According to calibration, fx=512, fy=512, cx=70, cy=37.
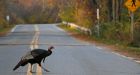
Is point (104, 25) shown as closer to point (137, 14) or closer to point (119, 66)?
point (137, 14)

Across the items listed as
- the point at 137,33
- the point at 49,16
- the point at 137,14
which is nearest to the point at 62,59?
the point at 137,33

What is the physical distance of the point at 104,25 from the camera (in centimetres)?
4375

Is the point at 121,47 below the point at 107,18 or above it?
below

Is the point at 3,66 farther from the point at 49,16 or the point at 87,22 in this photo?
the point at 49,16

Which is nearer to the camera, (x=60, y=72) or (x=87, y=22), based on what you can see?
(x=60, y=72)

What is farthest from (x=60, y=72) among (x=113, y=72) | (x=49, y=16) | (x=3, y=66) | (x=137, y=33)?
(x=49, y=16)

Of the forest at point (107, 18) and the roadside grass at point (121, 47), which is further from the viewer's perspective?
the forest at point (107, 18)

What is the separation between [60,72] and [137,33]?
1907 centimetres

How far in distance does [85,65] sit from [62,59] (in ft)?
9.28

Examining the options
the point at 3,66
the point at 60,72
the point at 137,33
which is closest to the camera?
the point at 60,72

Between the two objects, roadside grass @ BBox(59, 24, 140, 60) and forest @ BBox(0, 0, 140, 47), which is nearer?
roadside grass @ BBox(59, 24, 140, 60)

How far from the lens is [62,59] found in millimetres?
21344

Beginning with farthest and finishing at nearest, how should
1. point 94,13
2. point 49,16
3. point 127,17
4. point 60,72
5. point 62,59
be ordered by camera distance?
point 49,16 < point 94,13 < point 127,17 < point 62,59 < point 60,72

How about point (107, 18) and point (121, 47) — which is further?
point (107, 18)
